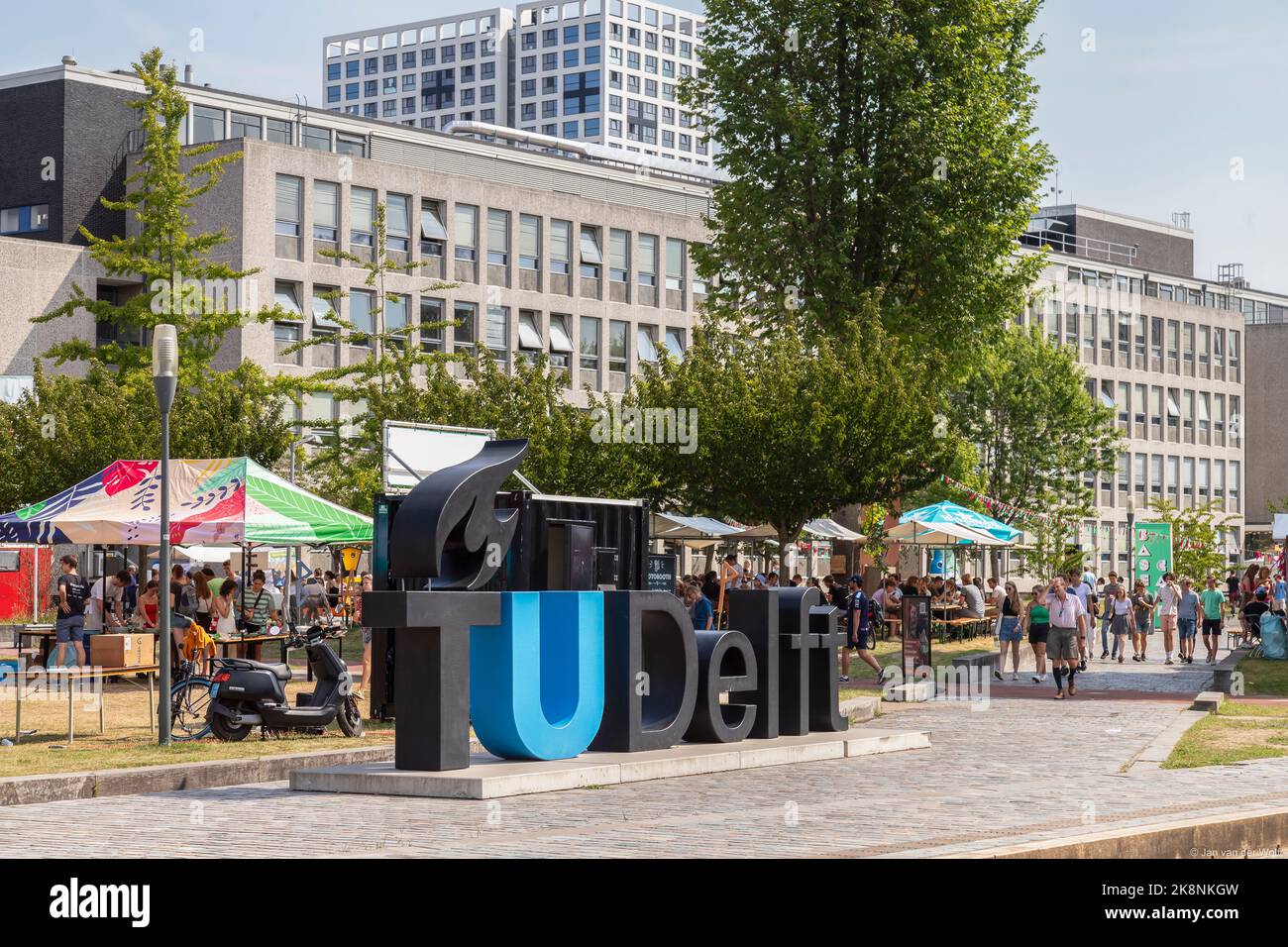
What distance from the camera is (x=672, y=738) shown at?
16.7 m

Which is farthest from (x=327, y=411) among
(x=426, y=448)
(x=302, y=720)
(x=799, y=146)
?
(x=302, y=720)

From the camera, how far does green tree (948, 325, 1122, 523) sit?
2940 inches

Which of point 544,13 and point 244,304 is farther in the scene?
point 544,13

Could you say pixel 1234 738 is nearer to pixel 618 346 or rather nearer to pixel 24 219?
pixel 24 219

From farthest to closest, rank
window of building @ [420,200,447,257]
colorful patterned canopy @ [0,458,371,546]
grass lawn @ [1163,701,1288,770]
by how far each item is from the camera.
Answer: window of building @ [420,200,447,257] → colorful patterned canopy @ [0,458,371,546] → grass lawn @ [1163,701,1288,770]

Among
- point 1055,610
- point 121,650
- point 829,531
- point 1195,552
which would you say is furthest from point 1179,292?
point 121,650

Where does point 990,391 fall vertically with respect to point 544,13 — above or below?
below

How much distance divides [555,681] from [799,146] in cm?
2386

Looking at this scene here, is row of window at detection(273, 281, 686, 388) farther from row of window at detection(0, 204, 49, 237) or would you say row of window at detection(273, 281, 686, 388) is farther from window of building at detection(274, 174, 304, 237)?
row of window at detection(0, 204, 49, 237)

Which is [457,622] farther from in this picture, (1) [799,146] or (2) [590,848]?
(1) [799,146]

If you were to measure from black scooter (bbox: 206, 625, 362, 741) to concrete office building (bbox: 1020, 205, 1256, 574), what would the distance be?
8176 cm

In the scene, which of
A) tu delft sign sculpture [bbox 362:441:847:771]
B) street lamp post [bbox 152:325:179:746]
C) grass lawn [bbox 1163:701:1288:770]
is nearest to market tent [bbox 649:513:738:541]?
grass lawn [bbox 1163:701:1288:770]

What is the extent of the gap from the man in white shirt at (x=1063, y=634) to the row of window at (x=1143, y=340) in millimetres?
70459

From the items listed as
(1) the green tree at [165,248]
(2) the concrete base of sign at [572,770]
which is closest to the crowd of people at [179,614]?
(2) the concrete base of sign at [572,770]
